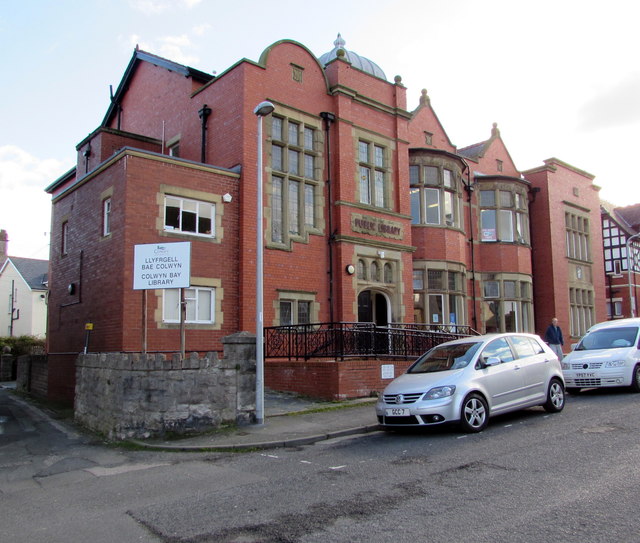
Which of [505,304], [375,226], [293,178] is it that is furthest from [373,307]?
[505,304]

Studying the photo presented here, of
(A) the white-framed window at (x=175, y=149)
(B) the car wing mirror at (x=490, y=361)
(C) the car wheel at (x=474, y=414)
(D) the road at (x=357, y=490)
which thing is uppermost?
(A) the white-framed window at (x=175, y=149)

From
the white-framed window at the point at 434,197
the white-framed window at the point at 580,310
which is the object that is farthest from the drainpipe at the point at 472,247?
the white-framed window at the point at 580,310

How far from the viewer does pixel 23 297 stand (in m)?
45.0

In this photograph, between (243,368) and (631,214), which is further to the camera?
(631,214)

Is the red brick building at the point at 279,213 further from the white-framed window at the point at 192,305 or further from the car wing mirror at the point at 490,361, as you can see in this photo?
the car wing mirror at the point at 490,361

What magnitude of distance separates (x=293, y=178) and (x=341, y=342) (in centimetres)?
655

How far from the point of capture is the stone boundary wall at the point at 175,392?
1019 cm

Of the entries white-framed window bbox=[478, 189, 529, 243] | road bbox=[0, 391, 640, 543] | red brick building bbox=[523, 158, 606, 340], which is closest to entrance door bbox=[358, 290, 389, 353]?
white-framed window bbox=[478, 189, 529, 243]

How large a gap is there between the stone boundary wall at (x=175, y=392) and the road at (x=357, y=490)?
804 millimetres

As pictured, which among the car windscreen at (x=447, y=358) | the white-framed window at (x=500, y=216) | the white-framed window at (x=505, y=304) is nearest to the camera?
the car windscreen at (x=447, y=358)

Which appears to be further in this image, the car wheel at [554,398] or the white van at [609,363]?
the white van at [609,363]

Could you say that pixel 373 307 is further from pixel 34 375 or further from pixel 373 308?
pixel 34 375

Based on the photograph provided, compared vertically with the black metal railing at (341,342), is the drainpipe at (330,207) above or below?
above

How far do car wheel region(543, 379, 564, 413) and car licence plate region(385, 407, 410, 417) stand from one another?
318cm
